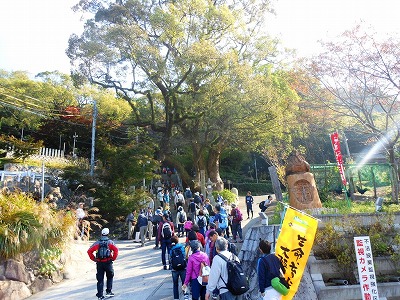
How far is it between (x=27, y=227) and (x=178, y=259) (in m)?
4.13

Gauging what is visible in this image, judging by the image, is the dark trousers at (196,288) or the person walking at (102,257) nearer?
the dark trousers at (196,288)

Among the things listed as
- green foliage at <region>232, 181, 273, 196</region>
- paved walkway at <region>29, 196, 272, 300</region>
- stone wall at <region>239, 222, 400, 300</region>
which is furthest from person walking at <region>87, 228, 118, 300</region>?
green foliage at <region>232, 181, 273, 196</region>

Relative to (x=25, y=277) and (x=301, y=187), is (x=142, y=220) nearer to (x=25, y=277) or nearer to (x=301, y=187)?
(x=25, y=277)

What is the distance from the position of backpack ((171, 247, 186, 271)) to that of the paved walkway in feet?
3.57

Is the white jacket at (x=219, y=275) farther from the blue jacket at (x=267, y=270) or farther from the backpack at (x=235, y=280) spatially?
the blue jacket at (x=267, y=270)

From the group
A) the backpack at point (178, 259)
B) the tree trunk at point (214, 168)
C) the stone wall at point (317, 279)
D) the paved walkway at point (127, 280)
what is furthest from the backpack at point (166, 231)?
the tree trunk at point (214, 168)

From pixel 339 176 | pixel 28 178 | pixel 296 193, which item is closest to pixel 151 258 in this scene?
pixel 296 193

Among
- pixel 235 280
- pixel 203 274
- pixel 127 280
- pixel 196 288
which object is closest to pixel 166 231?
pixel 127 280

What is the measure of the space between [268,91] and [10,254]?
55.7 ft

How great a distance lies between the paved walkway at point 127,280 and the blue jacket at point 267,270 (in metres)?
3.09

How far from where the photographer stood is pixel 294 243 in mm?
5594

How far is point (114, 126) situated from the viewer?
2389cm

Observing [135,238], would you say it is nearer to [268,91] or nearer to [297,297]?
[297,297]

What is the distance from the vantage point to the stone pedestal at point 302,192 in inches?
423
